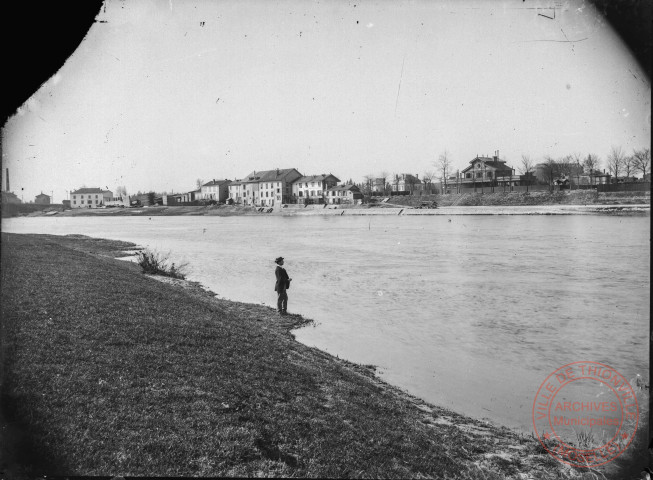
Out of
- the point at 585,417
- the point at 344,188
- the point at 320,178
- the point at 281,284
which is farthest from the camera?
the point at 320,178

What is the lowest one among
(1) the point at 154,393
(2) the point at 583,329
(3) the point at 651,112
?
(2) the point at 583,329

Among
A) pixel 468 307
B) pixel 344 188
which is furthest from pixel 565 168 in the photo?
pixel 468 307

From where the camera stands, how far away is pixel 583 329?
528 inches

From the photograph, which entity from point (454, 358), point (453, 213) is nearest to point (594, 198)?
point (453, 213)

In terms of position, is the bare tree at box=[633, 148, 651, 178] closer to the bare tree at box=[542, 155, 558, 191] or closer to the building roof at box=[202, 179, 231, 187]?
the bare tree at box=[542, 155, 558, 191]

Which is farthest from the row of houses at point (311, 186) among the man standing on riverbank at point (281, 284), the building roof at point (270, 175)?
the man standing on riverbank at point (281, 284)

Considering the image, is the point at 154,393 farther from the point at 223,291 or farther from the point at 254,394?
the point at 223,291

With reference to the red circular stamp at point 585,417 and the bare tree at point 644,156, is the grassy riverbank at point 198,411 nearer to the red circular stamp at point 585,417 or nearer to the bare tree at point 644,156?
the red circular stamp at point 585,417

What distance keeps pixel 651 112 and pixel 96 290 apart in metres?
11.5

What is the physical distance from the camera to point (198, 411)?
16.9 ft

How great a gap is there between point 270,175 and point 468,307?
112m

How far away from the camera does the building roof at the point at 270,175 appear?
123 meters

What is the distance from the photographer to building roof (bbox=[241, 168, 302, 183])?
4838 inches

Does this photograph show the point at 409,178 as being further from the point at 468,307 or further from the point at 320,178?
the point at 468,307
